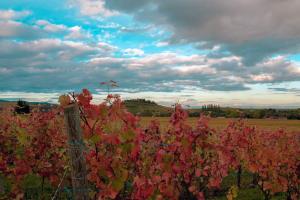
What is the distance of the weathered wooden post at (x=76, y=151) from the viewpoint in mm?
5012

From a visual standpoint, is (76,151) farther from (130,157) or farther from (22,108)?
(22,108)

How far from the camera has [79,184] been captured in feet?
16.5

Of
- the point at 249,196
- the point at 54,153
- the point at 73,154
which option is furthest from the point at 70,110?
the point at 249,196

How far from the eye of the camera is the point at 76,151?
505 centimetres

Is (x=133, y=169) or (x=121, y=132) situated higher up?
(x=121, y=132)

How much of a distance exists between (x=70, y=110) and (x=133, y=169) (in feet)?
9.59

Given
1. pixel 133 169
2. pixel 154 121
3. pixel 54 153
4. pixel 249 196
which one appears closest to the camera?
pixel 133 169

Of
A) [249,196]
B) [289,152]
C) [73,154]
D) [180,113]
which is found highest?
[180,113]

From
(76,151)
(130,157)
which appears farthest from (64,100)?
(130,157)

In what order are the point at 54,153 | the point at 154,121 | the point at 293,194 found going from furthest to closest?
1. the point at 293,194
2. the point at 54,153
3. the point at 154,121

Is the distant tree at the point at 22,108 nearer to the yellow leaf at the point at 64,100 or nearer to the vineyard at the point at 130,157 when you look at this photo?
the vineyard at the point at 130,157

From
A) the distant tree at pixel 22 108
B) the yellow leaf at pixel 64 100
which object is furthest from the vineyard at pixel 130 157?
the distant tree at pixel 22 108

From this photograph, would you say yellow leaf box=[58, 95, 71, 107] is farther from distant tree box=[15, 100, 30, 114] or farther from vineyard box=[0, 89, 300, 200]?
distant tree box=[15, 100, 30, 114]

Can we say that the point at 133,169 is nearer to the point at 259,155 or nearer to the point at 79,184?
the point at 79,184
